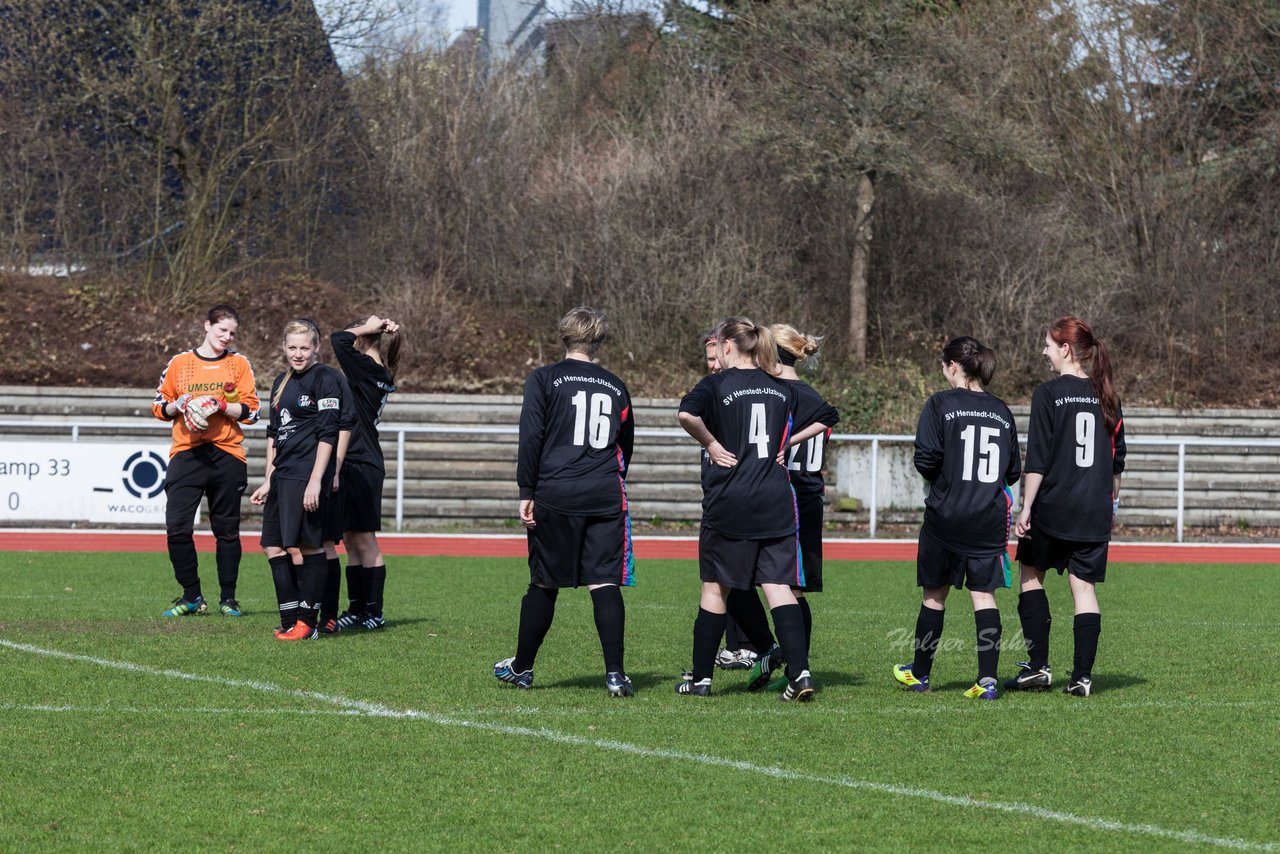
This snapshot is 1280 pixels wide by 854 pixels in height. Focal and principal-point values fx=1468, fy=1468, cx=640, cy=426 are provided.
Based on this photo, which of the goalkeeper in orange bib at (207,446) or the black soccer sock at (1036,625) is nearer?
the black soccer sock at (1036,625)

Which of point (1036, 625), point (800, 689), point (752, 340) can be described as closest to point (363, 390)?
point (752, 340)

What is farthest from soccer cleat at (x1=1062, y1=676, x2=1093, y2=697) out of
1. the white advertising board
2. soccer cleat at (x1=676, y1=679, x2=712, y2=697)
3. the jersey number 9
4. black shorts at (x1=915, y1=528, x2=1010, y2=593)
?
the white advertising board

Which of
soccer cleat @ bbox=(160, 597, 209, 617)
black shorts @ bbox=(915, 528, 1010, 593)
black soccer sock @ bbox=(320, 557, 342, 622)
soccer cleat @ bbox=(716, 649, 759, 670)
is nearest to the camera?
black shorts @ bbox=(915, 528, 1010, 593)

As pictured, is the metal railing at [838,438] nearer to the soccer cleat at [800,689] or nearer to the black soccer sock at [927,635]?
the black soccer sock at [927,635]

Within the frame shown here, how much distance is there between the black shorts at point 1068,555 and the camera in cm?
720

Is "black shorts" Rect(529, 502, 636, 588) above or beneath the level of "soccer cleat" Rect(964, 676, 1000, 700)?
above

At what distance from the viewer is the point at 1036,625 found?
7320 millimetres

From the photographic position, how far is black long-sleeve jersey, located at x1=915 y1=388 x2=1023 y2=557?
7008mm

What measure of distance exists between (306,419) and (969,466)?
396cm

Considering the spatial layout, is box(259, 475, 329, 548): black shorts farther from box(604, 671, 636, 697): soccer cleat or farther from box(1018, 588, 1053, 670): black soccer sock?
box(1018, 588, 1053, 670): black soccer sock

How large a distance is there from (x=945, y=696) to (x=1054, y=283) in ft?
65.5

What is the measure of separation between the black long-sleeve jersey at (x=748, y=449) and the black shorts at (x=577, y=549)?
1.57 ft

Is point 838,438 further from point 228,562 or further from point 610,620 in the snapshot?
point 610,620

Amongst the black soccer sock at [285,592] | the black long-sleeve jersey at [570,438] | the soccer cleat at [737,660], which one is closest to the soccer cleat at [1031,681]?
the soccer cleat at [737,660]
